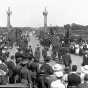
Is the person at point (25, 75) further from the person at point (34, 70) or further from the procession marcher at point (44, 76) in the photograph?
the procession marcher at point (44, 76)

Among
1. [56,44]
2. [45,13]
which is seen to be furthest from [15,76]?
[45,13]

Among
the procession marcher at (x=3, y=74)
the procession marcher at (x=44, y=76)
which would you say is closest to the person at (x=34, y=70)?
the procession marcher at (x=44, y=76)

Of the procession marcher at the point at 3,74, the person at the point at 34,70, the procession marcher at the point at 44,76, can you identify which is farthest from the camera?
the person at the point at 34,70

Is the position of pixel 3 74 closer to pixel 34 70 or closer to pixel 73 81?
pixel 34 70

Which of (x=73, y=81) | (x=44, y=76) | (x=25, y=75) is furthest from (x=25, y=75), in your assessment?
(x=73, y=81)

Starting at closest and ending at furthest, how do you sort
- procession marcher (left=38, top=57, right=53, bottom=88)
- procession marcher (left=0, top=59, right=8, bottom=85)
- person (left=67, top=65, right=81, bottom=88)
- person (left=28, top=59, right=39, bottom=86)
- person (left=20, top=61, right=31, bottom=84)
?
person (left=67, top=65, right=81, bottom=88), procession marcher (left=38, top=57, right=53, bottom=88), person (left=20, top=61, right=31, bottom=84), procession marcher (left=0, top=59, right=8, bottom=85), person (left=28, top=59, right=39, bottom=86)

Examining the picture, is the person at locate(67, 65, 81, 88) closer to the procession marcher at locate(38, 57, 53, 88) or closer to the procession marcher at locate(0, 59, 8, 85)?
the procession marcher at locate(38, 57, 53, 88)

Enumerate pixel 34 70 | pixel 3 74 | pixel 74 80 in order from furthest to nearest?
pixel 34 70, pixel 3 74, pixel 74 80

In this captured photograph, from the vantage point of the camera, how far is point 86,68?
12.1 m

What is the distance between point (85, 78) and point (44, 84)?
128 cm

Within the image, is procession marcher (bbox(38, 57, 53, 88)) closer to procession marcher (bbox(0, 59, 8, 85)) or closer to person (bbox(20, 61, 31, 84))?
person (bbox(20, 61, 31, 84))

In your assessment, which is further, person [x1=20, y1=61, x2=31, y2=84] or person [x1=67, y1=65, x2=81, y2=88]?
person [x1=20, y1=61, x2=31, y2=84]

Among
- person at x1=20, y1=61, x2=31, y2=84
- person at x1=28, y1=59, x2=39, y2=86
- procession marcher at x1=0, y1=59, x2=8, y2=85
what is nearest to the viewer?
person at x1=20, y1=61, x2=31, y2=84

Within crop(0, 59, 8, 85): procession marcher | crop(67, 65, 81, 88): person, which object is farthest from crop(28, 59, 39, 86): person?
crop(67, 65, 81, 88): person
